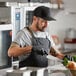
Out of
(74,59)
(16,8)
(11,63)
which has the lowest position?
(11,63)

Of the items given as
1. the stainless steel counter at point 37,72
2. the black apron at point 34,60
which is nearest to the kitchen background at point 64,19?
Result: the black apron at point 34,60

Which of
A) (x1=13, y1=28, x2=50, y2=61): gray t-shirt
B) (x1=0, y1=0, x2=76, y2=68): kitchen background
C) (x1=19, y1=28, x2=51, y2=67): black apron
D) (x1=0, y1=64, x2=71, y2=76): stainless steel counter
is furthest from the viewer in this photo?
(x1=0, y1=0, x2=76, y2=68): kitchen background

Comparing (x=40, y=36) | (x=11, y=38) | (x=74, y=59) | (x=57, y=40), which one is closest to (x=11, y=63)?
(x=11, y=38)

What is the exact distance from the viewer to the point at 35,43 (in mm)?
1899

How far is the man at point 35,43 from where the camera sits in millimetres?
1629

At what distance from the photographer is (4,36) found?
2.15m

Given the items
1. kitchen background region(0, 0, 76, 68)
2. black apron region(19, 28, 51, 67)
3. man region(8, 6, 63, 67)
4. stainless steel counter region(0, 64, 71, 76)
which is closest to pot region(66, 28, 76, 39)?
kitchen background region(0, 0, 76, 68)

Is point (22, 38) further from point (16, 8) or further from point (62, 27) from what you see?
point (62, 27)

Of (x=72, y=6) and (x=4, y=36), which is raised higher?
(x=72, y=6)

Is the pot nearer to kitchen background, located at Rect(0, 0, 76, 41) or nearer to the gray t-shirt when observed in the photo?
kitchen background, located at Rect(0, 0, 76, 41)

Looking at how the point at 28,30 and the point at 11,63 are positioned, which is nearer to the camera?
the point at 28,30

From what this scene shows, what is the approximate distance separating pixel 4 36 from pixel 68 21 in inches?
56.1

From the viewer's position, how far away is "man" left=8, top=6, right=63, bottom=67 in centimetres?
163

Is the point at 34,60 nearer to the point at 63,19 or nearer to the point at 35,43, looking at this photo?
the point at 35,43
